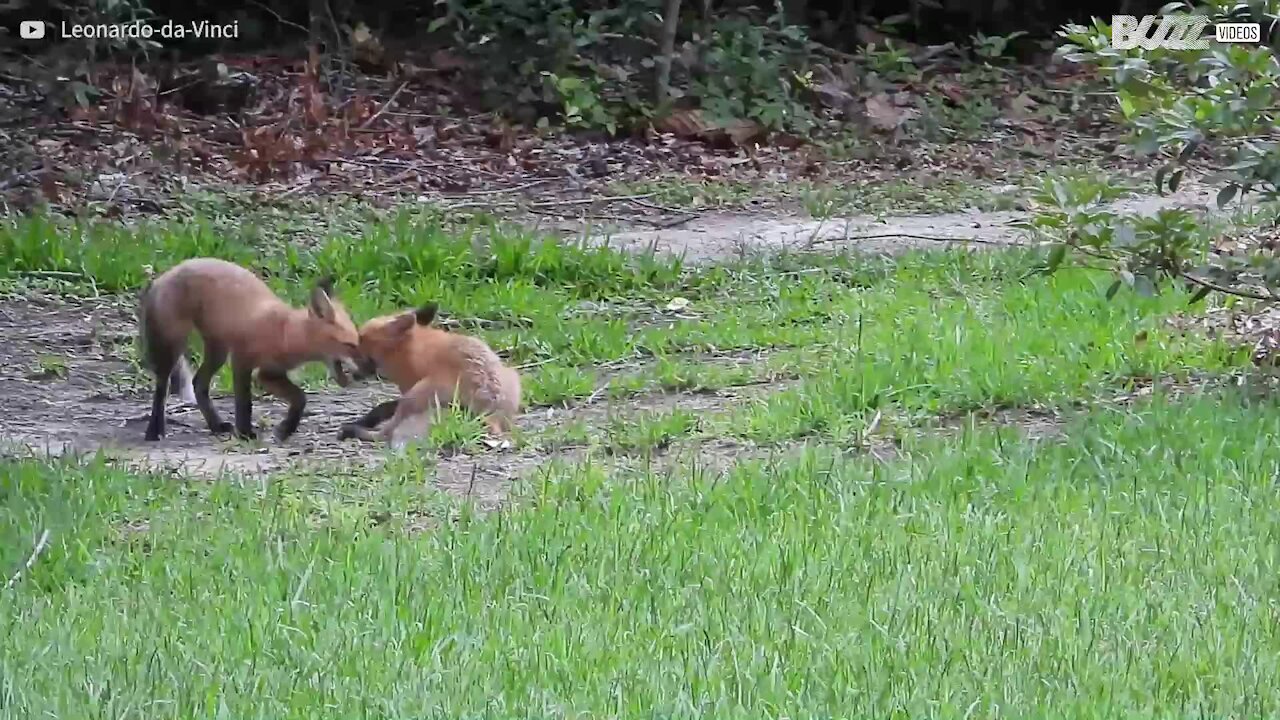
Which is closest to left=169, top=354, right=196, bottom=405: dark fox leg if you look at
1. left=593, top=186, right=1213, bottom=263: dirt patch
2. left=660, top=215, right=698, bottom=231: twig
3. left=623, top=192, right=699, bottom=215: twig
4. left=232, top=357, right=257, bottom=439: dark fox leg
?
left=232, top=357, right=257, bottom=439: dark fox leg

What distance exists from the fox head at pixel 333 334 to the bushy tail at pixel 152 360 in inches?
26.4

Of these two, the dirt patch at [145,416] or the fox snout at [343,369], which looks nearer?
the dirt patch at [145,416]

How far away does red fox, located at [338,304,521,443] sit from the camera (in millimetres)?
7656

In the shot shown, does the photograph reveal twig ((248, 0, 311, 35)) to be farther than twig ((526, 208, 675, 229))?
Yes

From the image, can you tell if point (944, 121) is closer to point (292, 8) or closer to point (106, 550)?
point (292, 8)

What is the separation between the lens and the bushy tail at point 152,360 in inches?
312

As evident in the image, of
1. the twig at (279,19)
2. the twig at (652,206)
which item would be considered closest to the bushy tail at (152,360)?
the twig at (652,206)

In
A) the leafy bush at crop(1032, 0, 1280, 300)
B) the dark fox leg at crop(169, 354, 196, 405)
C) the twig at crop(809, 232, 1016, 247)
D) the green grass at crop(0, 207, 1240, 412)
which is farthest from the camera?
the twig at crop(809, 232, 1016, 247)

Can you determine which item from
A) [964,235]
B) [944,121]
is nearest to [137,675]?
[964,235]

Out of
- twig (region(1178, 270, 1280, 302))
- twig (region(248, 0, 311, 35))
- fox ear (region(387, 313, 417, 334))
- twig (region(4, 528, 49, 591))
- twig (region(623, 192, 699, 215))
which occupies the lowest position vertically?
twig (region(4, 528, 49, 591))

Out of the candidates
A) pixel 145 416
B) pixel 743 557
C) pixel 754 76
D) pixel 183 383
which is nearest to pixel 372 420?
pixel 145 416

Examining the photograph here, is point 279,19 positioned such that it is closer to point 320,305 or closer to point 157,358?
point 157,358

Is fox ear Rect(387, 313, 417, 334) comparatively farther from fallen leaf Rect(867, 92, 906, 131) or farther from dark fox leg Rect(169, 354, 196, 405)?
fallen leaf Rect(867, 92, 906, 131)

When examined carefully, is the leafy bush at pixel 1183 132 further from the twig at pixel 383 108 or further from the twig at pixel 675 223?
the twig at pixel 383 108
